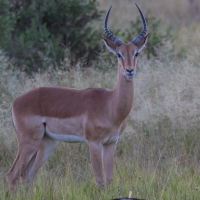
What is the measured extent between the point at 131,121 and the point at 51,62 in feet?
10.6

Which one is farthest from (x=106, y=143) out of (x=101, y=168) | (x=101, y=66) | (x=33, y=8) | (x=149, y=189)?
(x=33, y=8)

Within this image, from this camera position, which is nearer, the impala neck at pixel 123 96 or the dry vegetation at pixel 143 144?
the dry vegetation at pixel 143 144

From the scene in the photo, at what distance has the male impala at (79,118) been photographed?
584 centimetres

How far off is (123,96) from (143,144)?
48.1 inches

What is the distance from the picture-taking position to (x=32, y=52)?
10180 mm

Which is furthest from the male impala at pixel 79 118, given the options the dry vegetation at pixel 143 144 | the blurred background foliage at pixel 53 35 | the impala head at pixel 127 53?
the blurred background foliage at pixel 53 35

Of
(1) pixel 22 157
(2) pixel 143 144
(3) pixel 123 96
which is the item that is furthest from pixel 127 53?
(2) pixel 143 144

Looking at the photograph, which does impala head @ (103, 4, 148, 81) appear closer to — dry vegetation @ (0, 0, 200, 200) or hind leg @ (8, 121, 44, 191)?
dry vegetation @ (0, 0, 200, 200)

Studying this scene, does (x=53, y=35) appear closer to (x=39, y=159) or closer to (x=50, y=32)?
(x=50, y=32)

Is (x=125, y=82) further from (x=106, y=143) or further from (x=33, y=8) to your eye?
(x=33, y=8)

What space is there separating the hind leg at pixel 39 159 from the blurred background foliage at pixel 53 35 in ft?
12.5

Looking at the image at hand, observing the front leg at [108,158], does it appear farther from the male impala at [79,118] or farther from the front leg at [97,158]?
the front leg at [97,158]

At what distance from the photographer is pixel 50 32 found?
11008mm

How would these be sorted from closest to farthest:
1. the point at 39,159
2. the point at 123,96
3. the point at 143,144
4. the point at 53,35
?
the point at 123,96, the point at 39,159, the point at 143,144, the point at 53,35
